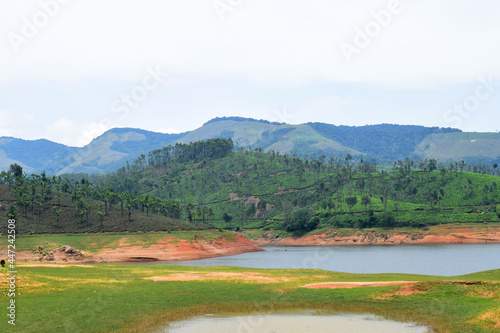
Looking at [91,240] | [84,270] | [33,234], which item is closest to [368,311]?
[84,270]

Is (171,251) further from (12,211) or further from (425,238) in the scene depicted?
(425,238)

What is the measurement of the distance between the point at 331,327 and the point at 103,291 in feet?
91.9

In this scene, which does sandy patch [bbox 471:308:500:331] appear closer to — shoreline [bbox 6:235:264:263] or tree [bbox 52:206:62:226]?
shoreline [bbox 6:235:264:263]

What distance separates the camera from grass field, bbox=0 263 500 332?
1547 inches

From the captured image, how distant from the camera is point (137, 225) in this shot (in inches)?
6122

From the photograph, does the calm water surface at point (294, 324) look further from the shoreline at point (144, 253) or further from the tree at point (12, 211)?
the tree at point (12, 211)

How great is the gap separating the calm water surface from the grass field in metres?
1.99

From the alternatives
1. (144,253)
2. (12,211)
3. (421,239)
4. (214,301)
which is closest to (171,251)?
(144,253)

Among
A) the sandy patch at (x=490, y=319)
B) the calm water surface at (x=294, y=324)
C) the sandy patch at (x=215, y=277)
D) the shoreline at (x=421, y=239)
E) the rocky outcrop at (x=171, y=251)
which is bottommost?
the shoreline at (x=421, y=239)

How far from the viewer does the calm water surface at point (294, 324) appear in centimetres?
3841

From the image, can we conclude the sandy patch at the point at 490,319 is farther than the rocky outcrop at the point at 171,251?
No

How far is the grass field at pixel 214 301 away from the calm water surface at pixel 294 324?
1.99 meters

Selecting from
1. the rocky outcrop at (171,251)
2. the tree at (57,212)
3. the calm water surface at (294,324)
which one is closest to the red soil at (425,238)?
the rocky outcrop at (171,251)

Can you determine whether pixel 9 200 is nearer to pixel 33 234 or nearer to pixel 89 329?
pixel 33 234
